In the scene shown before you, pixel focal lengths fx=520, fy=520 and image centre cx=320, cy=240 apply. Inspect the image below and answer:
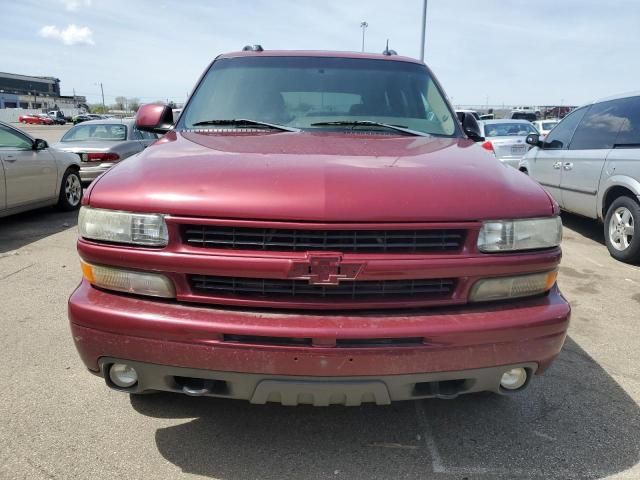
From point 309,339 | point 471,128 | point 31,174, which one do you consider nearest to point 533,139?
point 471,128

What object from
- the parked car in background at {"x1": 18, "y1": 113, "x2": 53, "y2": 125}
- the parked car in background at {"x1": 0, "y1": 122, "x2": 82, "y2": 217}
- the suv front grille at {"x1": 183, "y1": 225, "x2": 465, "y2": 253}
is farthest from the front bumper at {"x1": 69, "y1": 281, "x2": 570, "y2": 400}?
the parked car in background at {"x1": 18, "y1": 113, "x2": 53, "y2": 125}

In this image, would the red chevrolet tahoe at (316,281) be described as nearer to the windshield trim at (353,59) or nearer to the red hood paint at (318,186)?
the red hood paint at (318,186)

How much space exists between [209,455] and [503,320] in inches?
56.4

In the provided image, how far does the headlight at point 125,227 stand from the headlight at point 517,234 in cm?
127

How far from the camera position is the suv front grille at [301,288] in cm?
203

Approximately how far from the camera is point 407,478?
88.0 inches

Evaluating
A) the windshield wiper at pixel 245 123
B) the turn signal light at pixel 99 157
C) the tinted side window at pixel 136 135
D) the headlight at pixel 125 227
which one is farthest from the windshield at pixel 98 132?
the headlight at pixel 125 227

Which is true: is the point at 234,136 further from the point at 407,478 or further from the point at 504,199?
the point at 407,478

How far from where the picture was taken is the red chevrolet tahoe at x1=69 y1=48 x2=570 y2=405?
1.96 meters

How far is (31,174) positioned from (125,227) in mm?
6089

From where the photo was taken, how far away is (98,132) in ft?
35.1

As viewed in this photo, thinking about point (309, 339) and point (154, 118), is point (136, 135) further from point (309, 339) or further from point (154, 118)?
point (309, 339)

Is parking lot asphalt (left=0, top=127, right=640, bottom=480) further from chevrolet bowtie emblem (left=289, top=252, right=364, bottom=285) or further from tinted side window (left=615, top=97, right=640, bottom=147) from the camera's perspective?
tinted side window (left=615, top=97, right=640, bottom=147)

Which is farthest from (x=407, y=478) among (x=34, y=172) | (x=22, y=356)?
(x=34, y=172)
